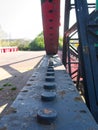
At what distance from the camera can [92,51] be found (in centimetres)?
362

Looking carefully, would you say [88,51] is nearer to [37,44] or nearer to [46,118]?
[46,118]

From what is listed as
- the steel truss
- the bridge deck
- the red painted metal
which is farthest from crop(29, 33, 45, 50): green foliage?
the bridge deck

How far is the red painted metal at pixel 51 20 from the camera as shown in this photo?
5.96m

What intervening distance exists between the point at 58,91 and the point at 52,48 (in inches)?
231

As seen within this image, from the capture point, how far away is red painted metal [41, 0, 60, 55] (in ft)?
19.6

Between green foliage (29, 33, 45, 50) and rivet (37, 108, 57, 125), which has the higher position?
green foliage (29, 33, 45, 50)

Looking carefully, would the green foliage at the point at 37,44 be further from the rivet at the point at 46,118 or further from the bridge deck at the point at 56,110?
the rivet at the point at 46,118

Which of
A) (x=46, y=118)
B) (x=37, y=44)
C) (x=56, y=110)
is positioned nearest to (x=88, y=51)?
(x=56, y=110)

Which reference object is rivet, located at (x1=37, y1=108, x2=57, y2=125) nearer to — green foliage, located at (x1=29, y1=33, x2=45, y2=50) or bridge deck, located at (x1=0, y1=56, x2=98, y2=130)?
bridge deck, located at (x1=0, y1=56, x2=98, y2=130)

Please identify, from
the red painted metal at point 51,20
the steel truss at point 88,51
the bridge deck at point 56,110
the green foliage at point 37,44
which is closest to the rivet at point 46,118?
the bridge deck at point 56,110

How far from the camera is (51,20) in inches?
258

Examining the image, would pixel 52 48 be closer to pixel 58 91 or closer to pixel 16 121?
pixel 58 91

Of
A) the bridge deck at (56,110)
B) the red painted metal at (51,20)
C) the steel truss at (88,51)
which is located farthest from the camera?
the red painted metal at (51,20)

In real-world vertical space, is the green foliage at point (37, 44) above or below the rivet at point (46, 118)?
above
